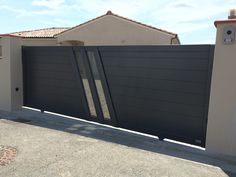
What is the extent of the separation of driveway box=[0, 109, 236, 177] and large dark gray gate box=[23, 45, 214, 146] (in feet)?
1.36

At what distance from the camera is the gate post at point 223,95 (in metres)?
4.81

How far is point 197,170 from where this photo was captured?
444 centimetres

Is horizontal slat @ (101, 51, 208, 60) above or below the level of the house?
below


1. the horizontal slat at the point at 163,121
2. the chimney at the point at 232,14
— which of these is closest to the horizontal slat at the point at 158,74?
the horizontal slat at the point at 163,121

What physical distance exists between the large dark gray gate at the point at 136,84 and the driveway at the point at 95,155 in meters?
0.42

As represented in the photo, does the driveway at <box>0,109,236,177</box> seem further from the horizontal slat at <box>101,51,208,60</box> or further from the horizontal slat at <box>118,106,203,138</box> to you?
the horizontal slat at <box>101,51,208,60</box>

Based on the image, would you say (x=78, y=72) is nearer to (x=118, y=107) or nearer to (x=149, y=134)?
(x=118, y=107)

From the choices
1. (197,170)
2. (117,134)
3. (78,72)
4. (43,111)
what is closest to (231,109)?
(197,170)

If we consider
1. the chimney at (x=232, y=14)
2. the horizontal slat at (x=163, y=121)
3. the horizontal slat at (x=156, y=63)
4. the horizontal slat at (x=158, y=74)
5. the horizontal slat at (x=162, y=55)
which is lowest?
the horizontal slat at (x=163, y=121)

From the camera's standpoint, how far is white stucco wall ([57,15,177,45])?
18.6m

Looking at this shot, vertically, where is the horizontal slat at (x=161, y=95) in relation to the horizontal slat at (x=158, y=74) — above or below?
below

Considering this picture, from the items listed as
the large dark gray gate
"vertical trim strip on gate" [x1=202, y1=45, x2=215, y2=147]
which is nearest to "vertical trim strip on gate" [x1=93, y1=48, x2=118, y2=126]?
the large dark gray gate

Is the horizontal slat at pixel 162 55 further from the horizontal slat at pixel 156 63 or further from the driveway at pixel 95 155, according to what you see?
the driveway at pixel 95 155

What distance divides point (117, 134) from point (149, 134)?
0.79m
